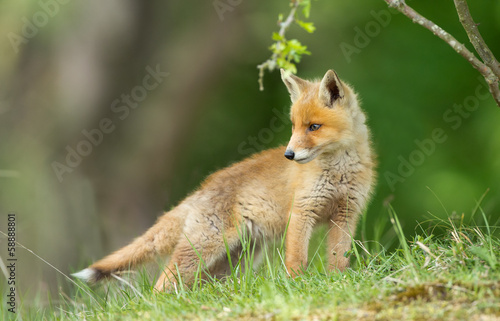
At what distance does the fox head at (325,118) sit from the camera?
16.7 ft

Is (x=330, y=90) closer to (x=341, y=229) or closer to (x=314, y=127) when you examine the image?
(x=314, y=127)

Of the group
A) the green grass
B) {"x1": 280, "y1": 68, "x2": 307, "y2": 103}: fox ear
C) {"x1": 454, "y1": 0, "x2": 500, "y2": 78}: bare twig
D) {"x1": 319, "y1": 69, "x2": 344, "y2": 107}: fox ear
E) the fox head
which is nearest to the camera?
the green grass

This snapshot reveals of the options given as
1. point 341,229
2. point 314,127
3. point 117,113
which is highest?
point 117,113

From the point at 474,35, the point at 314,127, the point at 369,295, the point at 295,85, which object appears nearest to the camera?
the point at 369,295

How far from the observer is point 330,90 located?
17.4 ft

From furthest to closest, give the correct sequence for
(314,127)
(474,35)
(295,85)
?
(295,85)
(314,127)
(474,35)

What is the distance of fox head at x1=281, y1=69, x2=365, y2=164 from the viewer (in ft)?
16.7

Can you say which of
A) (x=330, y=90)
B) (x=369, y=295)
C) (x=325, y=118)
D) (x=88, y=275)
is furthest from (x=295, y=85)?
(x=369, y=295)

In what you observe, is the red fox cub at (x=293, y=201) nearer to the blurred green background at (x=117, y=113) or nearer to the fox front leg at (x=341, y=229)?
the fox front leg at (x=341, y=229)

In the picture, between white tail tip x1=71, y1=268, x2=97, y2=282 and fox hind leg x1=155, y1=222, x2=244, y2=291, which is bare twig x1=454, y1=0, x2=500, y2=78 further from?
white tail tip x1=71, y1=268, x2=97, y2=282

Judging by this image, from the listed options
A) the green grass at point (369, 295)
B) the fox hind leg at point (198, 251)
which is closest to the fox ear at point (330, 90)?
the fox hind leg at point (198, 251)

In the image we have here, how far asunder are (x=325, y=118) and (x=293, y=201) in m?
0.81

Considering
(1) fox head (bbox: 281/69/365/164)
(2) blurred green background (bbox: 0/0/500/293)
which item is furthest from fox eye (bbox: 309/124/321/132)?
(2) blurred green background (bbox: 0/0/500/293)

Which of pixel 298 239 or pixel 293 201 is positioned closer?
pixel 298 239
